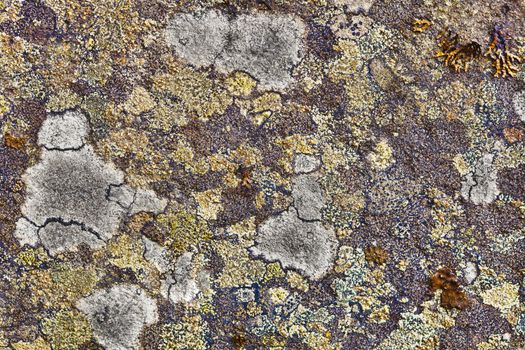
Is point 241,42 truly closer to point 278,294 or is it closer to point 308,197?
point 308,197

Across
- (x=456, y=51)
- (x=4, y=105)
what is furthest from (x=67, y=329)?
(x=456, y=51)

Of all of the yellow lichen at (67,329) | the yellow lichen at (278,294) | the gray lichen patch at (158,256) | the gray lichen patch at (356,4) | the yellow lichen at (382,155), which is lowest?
the yellow lichen at (67,329)

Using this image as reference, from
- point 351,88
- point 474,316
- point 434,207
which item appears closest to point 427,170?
point 434,207

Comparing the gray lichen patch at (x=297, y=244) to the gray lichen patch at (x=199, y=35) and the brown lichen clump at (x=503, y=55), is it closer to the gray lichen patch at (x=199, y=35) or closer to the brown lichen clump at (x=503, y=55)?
the gray lichen patch at (x=199, y=35)

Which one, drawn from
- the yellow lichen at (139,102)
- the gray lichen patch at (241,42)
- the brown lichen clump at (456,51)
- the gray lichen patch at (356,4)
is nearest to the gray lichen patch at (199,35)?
the gray lichen patch at (241,42)

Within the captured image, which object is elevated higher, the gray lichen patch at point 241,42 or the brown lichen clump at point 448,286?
the gray lichen patch at point 241,42

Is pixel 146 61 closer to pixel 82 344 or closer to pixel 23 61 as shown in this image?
pixel 23 61
